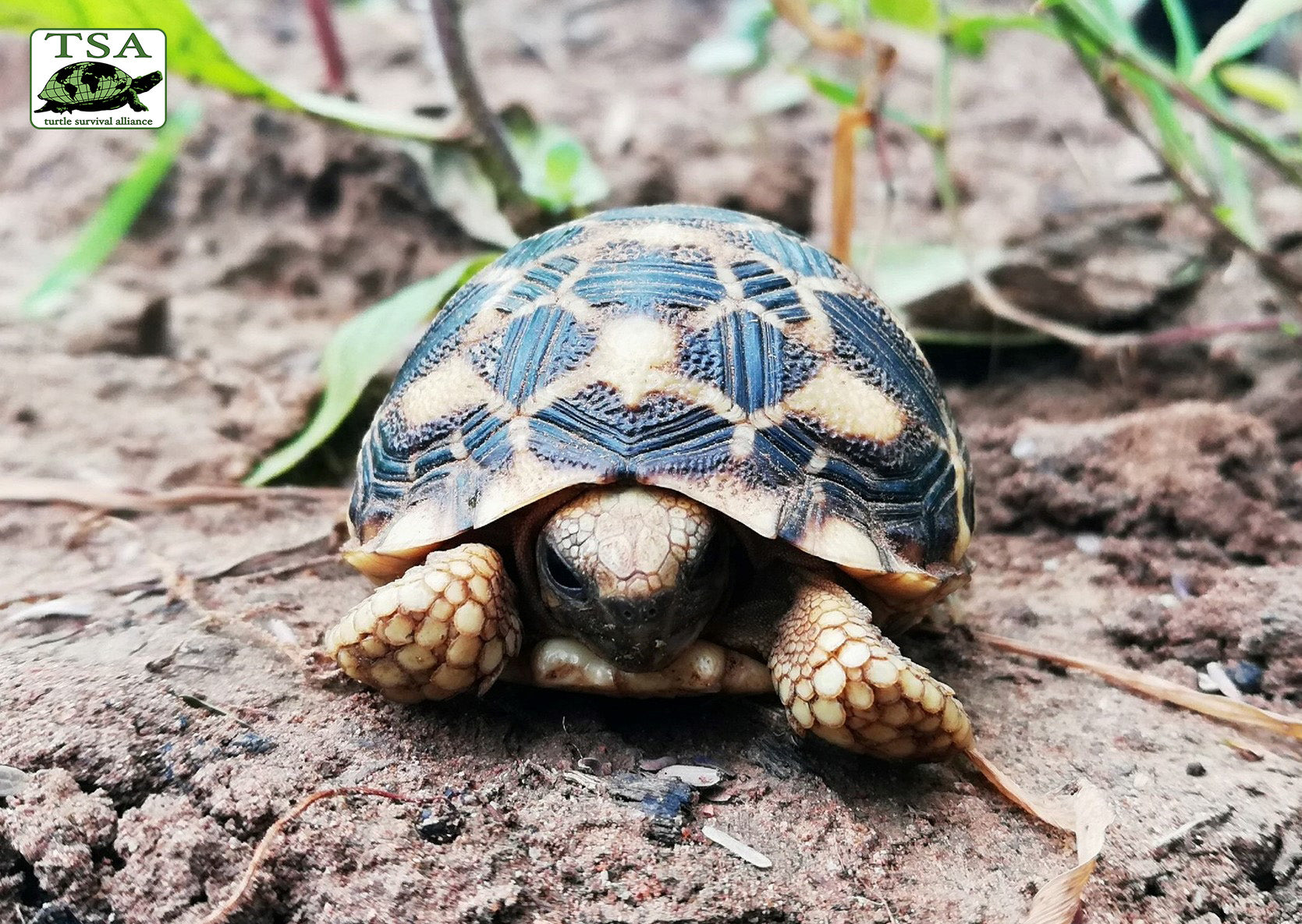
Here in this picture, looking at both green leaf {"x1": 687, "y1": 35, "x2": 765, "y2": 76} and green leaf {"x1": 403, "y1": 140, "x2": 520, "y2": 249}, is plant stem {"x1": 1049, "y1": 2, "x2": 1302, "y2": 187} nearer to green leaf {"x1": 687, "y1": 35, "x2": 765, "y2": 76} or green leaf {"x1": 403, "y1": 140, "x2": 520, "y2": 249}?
green leaf {"x1": 403, "y1": 140, "x2": 520, "y2": 249}

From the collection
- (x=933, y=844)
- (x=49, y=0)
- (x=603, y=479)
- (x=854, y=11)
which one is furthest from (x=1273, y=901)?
(x=49, y=0)

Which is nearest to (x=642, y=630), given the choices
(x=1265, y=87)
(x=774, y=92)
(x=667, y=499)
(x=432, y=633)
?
(x=667, y=499)

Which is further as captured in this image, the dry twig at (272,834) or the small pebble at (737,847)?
the small pebble at (737,847)

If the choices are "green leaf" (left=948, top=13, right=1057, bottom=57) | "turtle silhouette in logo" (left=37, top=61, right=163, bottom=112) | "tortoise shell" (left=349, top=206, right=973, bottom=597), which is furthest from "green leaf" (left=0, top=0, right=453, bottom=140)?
"green leaf" (left=948, top=13, right=1057, bottom=57)

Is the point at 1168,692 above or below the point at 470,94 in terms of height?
below

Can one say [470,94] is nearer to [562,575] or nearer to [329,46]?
[329,46]

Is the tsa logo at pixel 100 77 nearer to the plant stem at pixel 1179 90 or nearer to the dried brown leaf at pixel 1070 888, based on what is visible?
the plant stem at pixel 1179 90

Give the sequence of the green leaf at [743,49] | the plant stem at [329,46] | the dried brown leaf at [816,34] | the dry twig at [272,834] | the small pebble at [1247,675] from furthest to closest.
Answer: the green leaf at [743,49]
the plant stem at [329,46]
the dried brown leaf at [816,34]
the small pebble at [1247,675]
the dry twig at [272,834]

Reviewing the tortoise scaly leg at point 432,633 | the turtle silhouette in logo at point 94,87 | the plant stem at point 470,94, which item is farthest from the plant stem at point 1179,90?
the turtle silhouette in logo at point 94,87
